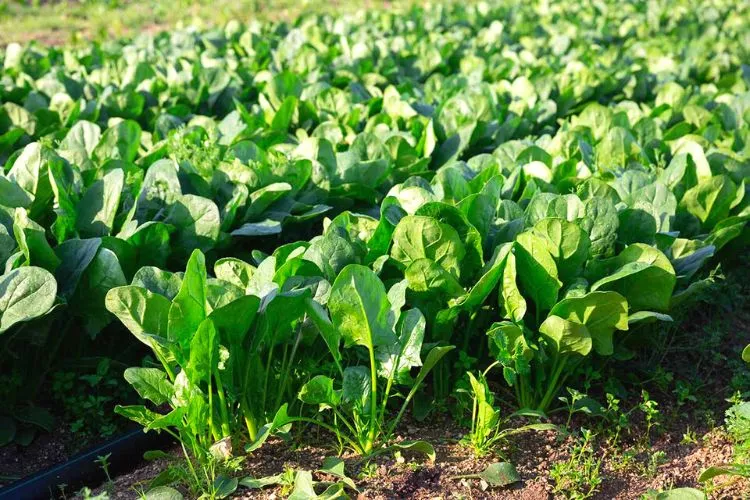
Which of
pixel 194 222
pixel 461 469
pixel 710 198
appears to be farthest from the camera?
pixel 710 198

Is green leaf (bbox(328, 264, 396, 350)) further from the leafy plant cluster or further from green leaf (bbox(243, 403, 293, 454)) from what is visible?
green leaf (bbox(243, 403, 293, 454))

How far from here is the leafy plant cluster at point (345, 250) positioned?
2.57 metres

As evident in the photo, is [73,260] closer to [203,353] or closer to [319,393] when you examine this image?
[203,353]

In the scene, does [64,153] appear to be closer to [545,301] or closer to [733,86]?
[545,301]

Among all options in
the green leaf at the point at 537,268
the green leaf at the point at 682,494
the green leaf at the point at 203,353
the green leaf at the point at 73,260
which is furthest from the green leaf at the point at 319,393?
the green leaf at the point at 682,494

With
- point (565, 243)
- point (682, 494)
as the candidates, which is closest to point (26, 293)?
point (565, 243)

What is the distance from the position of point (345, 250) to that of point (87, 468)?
107 centimetres

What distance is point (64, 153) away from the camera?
3.87 metres

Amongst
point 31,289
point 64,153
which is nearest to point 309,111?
point 64,153

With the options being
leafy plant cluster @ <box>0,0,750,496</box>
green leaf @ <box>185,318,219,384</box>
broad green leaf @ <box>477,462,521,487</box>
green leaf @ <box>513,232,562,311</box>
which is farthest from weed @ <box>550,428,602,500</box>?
green leaf @ <box>185,318,219,384</box>

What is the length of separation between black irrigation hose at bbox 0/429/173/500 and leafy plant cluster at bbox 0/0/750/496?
16cm

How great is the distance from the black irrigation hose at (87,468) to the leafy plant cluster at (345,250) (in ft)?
0.51

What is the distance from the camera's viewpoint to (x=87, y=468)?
8.89ft

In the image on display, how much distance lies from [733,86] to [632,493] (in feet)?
14.7
